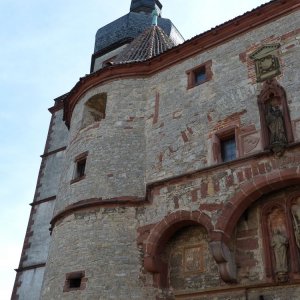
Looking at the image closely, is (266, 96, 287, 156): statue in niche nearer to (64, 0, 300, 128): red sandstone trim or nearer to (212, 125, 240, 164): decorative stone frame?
(212, 125, 240, 164): decorative stone frame

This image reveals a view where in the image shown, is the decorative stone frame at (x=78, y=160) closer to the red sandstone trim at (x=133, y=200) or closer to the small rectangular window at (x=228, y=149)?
the red sandstone trim at (x=133, y=200)

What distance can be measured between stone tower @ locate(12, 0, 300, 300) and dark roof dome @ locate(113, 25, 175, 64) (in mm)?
938

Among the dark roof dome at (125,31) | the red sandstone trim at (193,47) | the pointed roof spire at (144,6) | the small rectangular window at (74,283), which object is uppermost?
the pointed roof spire at (144,6)

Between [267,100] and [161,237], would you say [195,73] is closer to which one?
[267,100]

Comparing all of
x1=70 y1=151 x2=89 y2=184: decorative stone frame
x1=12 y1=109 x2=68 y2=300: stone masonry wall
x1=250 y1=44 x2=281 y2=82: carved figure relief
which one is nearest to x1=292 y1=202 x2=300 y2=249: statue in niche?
x1=250 y1=44 x2=281 y2=82: carved figure relief

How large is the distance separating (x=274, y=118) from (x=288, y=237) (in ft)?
9.48

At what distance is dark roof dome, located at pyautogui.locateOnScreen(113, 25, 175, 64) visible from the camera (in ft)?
50.8

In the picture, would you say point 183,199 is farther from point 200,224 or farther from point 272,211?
point 272,211

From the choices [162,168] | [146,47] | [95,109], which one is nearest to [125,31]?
[146,47]

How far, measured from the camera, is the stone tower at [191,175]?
31.8ft

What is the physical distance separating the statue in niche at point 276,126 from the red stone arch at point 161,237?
7.96 ft

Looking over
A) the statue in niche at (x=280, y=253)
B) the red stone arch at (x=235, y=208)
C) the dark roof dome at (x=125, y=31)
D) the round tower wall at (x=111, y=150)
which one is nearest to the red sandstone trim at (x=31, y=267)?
the round tower wall at (x=111, y=150)

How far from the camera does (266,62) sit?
1153 cm

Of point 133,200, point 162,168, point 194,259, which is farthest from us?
point 162,168
